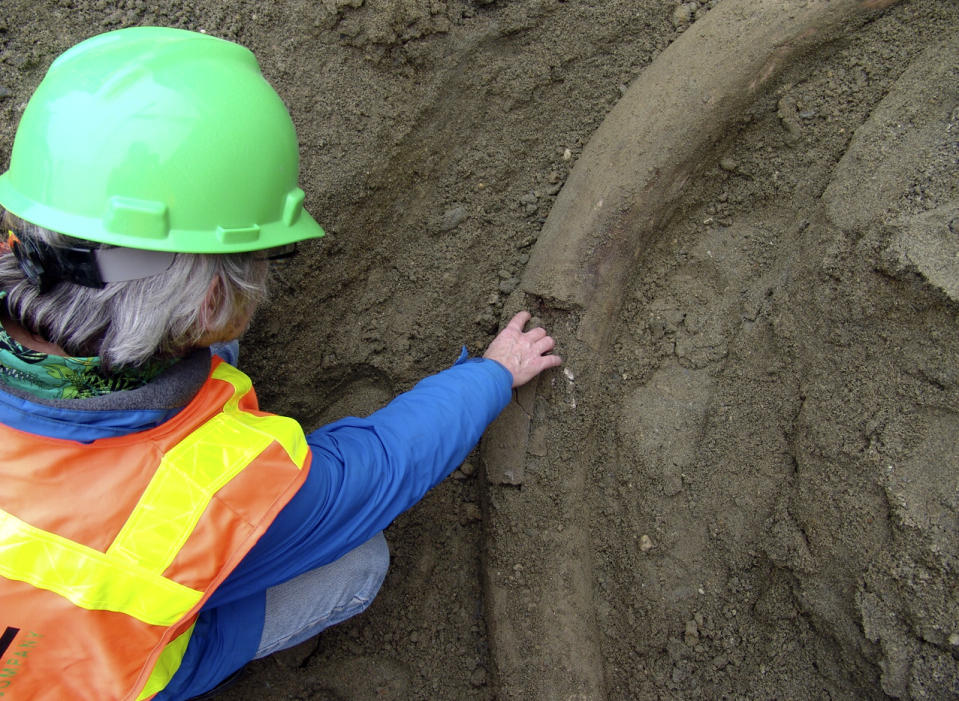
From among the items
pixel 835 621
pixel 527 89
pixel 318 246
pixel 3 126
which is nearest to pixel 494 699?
pixel 835 621

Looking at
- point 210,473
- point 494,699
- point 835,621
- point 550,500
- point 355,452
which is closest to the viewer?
point 210,473

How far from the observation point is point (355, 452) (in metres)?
1.47

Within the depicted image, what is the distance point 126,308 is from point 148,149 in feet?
0.93

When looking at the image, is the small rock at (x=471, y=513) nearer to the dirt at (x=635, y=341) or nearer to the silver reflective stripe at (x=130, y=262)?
the dirt at (x=635, y=341)

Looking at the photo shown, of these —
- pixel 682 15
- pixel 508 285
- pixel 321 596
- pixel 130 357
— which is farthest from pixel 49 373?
pixel 682 15

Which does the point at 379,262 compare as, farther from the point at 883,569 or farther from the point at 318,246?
the point at 883,569

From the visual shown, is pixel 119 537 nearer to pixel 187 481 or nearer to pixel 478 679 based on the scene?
pixel 187 481

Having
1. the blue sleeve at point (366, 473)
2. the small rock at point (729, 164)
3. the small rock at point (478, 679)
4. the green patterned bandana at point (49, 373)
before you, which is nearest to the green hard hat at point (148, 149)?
the green patterned bandana at point (49, 373)

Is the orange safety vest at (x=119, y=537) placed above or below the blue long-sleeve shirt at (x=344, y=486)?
above

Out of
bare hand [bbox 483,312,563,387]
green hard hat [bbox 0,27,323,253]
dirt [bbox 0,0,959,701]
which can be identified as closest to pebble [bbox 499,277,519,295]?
dirt [bbox 0,0,959,701]

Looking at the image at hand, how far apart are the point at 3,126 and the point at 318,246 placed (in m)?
0.97

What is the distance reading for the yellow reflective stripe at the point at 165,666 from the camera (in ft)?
4.43

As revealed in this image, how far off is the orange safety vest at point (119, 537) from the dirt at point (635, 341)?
0.89m

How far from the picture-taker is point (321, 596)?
→ 1842 millimetres
